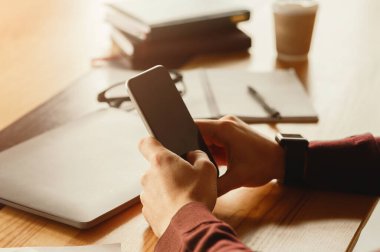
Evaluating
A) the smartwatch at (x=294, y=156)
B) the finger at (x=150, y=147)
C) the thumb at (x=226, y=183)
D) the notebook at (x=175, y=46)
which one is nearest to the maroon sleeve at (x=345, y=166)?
the smartwatch at (x=294, y=156)

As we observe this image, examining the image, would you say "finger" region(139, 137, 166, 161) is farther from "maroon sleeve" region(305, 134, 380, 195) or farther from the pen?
the pen

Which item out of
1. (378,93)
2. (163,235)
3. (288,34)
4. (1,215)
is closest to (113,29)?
(288,34)

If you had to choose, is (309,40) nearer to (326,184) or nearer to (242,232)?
(326,184)

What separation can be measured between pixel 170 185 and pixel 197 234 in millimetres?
96

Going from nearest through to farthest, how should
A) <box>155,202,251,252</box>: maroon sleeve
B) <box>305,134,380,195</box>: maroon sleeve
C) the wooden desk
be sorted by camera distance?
<box>155,202,251,252</box>: maroon sleeve < the wooden desk < <box>305,134,380,195</box>: maroon sleeve

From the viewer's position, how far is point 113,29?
4.81ft

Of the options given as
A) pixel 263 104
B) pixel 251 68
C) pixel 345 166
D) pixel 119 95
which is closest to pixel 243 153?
pixel 345 166

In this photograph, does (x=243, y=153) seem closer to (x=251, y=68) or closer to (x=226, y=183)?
(x=226, y=183)

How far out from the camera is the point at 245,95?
115 cm

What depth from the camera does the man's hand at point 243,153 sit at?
83 cm

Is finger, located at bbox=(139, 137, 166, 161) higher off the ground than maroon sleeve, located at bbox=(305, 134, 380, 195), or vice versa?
finger, located at bbox=(139, 137, 166, 161)

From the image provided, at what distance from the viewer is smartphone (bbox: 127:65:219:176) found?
77 centimetres

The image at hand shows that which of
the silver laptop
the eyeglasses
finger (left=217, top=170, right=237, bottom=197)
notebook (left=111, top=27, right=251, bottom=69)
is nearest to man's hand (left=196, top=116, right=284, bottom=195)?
finger (left=217, top=170, right=237, bottom=197)

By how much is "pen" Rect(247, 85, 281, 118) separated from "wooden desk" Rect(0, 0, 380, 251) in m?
0.03
